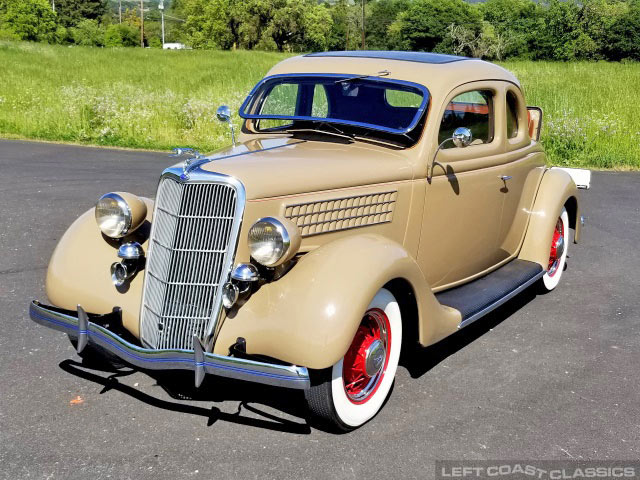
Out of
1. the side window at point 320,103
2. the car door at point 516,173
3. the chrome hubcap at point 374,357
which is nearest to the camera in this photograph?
the chrome hubcap at point 374,357

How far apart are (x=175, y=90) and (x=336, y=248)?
17890 mm

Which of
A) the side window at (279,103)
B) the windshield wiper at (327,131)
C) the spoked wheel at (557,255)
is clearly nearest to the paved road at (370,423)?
the spoked wheel at (557,255)

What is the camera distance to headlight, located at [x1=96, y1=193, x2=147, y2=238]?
Result: 394 cm

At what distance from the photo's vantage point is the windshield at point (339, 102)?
4.62 meters

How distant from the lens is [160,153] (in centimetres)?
1367

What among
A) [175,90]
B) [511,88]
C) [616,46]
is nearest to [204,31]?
[616,46]

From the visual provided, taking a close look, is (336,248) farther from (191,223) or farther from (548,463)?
(548,463)

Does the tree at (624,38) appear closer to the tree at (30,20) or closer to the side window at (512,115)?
the tree at (30,20)

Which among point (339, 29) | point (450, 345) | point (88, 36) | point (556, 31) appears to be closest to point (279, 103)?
point (450, 345)

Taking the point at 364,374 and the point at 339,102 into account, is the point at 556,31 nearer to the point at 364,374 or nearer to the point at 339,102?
the point at 339,102

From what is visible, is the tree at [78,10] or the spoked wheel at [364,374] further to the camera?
the tree at [78,10]

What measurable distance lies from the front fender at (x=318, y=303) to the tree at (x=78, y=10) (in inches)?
4420

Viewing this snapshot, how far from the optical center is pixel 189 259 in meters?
3.61

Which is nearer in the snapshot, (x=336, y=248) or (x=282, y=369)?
(x=282, y=369)
